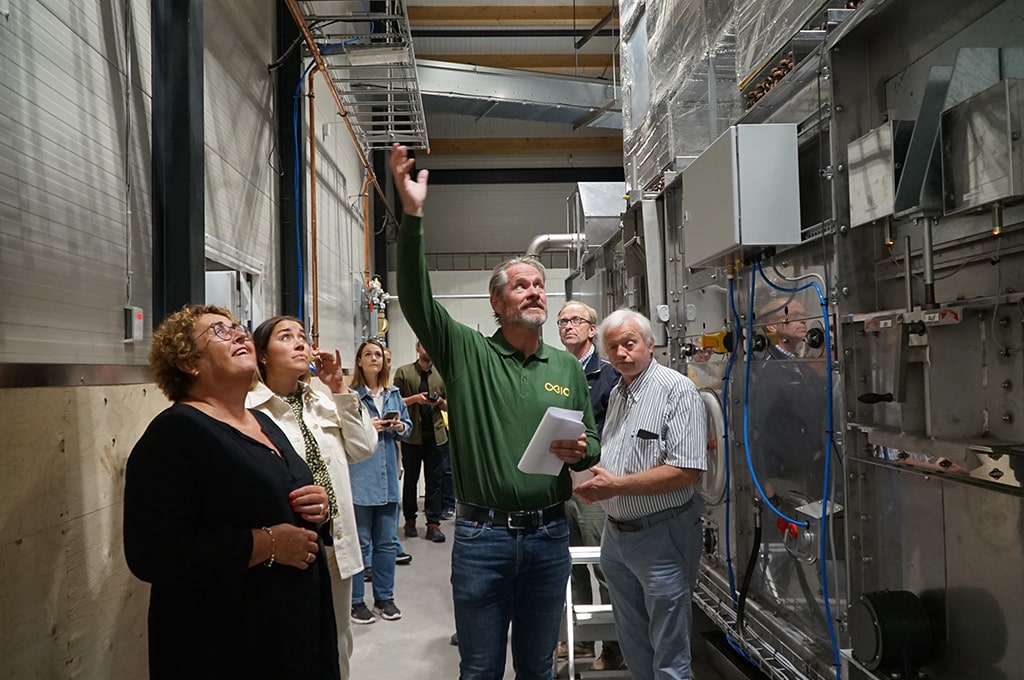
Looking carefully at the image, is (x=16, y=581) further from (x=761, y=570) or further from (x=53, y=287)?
(x=761, y=570)

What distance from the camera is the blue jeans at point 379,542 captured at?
3836 mm

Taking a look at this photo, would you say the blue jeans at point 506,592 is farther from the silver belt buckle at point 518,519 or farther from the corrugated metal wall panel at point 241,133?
the corrugated metal wall panel at point 241,133

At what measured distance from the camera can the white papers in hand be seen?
173cm

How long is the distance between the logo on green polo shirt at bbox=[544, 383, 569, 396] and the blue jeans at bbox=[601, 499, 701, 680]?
2.10 feet

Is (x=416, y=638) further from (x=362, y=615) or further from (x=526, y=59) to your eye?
(x=526, y=59)

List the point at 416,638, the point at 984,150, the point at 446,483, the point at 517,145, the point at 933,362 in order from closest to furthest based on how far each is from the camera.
Answer: the point at 984,150, the point at 933,362, the point at 416,638, the point at 446,483, the point at 517,145

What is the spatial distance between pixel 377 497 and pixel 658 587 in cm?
191

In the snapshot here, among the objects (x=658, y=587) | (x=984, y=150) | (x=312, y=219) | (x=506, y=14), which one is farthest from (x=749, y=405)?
(x=506, y=14)

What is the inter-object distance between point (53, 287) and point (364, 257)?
6.44 metres

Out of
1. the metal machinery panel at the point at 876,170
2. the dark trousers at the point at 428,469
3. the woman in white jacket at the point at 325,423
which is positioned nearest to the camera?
the metal machinery panel at the point at 876,170

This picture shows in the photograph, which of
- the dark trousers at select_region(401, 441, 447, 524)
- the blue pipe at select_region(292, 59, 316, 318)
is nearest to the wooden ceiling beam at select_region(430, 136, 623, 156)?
the blue pipe at select_region(292, 59, 316, 318)

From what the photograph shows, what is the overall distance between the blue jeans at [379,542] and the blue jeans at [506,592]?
208 centimetres

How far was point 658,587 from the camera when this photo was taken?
227cm

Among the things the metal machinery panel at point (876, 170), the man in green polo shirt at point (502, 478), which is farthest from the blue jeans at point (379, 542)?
the metal machinery panel at point (876, 170)
